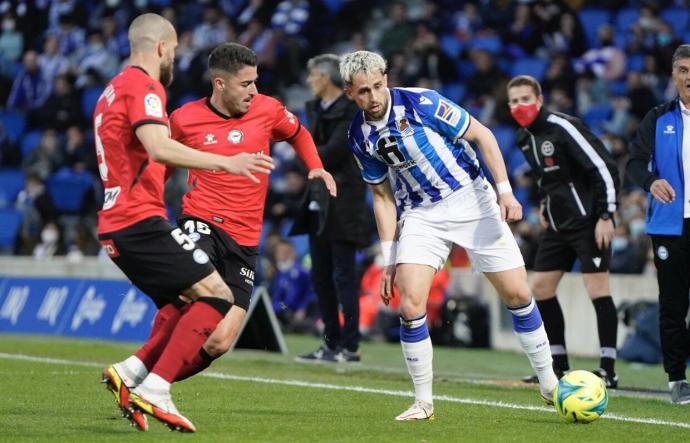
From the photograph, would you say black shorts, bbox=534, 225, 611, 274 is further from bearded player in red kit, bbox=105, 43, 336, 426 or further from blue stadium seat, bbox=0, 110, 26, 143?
blue stadium seat, bbox=0, 110, 26, 143

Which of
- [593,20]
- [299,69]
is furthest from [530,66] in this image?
[299,69]

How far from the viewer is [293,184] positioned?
60.6 ft

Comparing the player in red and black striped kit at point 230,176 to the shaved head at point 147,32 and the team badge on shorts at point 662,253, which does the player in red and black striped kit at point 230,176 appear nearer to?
the shaved head at point 147,32

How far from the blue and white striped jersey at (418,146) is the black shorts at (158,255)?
1541mm

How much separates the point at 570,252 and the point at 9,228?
13.6 meters

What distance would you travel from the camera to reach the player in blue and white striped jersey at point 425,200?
782 cm

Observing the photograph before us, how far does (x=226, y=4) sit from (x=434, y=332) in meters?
11.4

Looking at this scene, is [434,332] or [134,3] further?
[134,3]

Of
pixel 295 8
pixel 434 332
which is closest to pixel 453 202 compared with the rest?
pixel 434 332

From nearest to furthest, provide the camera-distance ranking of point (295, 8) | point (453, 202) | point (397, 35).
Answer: point (453, 202), point (397, 35), point (295, 8)

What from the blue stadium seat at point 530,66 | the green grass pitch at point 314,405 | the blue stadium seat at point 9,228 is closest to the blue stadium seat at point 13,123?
the blue stadium seat at point 9,228

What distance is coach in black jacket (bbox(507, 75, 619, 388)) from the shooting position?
10211mm

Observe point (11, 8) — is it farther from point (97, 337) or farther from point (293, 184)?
point (97, 337)

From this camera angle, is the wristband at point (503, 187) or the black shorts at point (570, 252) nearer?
the wristband at point (503, 187)
